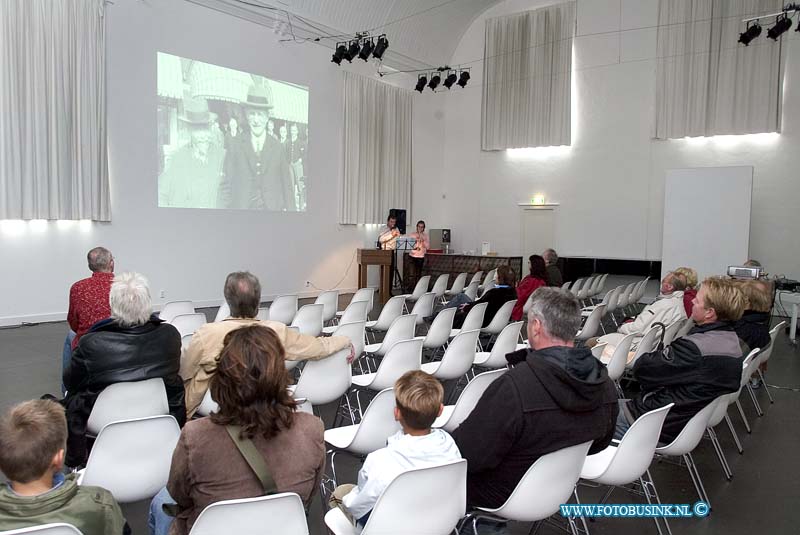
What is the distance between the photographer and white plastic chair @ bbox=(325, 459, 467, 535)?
1858 mm

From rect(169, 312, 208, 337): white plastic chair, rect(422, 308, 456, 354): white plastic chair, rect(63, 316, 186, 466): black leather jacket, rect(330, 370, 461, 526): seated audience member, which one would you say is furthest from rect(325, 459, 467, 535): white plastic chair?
rect(169, 312, 208, 337): white plastic chair

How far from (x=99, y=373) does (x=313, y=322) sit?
297cm

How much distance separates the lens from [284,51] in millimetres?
11383

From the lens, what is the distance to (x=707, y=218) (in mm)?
11461

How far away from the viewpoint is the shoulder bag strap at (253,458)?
171cm

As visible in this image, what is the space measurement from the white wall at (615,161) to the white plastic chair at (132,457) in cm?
1143

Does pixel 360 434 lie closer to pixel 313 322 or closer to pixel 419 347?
pixel 419 347

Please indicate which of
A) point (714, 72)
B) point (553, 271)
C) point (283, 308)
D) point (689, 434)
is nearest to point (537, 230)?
point (714, 72)

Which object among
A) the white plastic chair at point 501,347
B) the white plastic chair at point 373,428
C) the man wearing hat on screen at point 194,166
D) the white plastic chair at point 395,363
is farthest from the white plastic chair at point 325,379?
the man wearing hat on screen at point 194,166

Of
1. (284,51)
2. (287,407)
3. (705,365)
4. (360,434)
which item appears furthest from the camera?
(284,51)

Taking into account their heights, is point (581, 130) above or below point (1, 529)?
above

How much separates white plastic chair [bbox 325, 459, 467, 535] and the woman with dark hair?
4744 millimetres

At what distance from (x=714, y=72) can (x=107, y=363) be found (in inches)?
488

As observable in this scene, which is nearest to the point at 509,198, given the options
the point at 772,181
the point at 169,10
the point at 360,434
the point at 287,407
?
the point at 772,181
